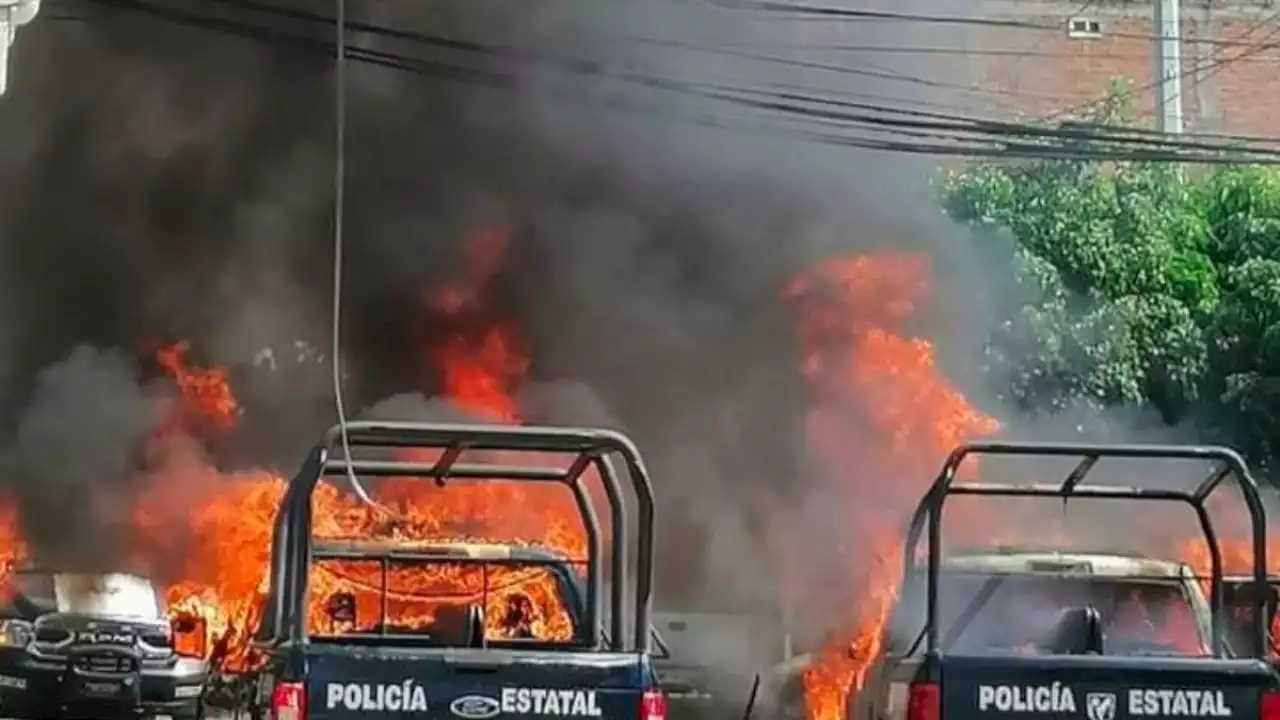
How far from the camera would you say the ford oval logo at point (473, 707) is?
22.3 ft

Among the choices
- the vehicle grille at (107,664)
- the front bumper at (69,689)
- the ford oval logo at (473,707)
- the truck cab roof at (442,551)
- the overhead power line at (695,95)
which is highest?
the overhead power line at (695,95)

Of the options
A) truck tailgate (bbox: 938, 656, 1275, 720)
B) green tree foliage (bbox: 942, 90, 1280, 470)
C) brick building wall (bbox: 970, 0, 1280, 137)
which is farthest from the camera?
brick building wall (bbox: 970, 0, 1280, 137)

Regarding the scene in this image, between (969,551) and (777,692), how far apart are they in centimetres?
575

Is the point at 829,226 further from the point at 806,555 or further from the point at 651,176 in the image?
the point at 806,555

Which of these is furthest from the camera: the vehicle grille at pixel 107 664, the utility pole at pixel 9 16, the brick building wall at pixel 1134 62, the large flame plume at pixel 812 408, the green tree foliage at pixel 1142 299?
the brick building wall at pixel 1134 62

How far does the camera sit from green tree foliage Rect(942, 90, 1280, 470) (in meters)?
19.1

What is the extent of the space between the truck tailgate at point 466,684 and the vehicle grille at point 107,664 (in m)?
8.44

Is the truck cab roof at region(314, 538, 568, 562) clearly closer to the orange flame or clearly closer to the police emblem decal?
the police emblem decal

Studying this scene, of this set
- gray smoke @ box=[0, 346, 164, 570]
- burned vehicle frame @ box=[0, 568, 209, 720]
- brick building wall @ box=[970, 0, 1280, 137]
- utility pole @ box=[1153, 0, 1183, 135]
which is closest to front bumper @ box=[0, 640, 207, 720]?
burned vehicle frame @ box=[0, 568, 209, 720]

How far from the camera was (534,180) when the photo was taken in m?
18.0

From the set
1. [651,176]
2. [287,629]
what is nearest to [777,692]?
[651,176]

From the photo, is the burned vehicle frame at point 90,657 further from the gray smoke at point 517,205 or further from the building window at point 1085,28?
the building window at point 1085,28

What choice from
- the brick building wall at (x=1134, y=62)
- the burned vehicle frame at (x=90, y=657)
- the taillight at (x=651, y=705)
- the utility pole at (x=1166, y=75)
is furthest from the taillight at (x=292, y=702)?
the brick building wall at (x=1134, y=62)

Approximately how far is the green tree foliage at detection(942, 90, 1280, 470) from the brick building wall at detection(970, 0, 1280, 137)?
38.8 feet
